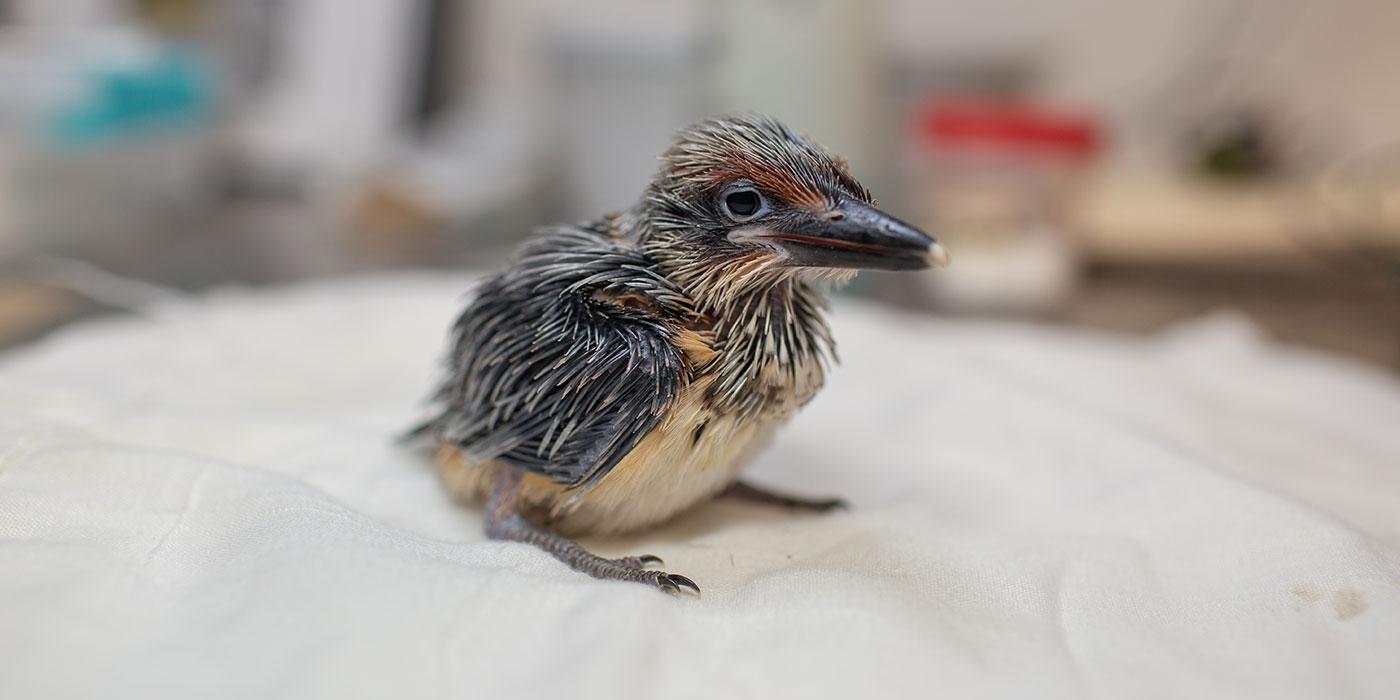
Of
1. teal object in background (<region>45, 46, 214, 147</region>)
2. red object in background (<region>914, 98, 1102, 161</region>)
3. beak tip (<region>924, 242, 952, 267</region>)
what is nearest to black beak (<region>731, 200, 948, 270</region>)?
beak tip (<region>924, 242, 952, 267</region>)

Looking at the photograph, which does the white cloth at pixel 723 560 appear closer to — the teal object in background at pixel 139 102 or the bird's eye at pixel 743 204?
the bird's eye at pixel 743 204

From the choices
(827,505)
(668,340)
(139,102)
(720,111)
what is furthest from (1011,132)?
(139,102)

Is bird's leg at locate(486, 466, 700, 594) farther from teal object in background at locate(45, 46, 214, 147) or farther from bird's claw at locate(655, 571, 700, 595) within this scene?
teal object in background at locate(45, 46, 214, 147)

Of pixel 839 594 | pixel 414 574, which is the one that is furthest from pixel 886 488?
pixel 414 574

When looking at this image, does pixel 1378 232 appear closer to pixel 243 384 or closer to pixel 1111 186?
pixel 1111 186

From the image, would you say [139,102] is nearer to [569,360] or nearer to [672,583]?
[569,360]

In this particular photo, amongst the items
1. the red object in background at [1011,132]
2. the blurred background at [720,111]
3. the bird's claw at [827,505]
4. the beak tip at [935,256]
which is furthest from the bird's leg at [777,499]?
the red object in background at [1011,132]

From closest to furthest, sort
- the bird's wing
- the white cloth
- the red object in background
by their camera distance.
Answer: the white cloth < the bird's wing < the red object in background

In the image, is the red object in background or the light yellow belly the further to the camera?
the red object in background
